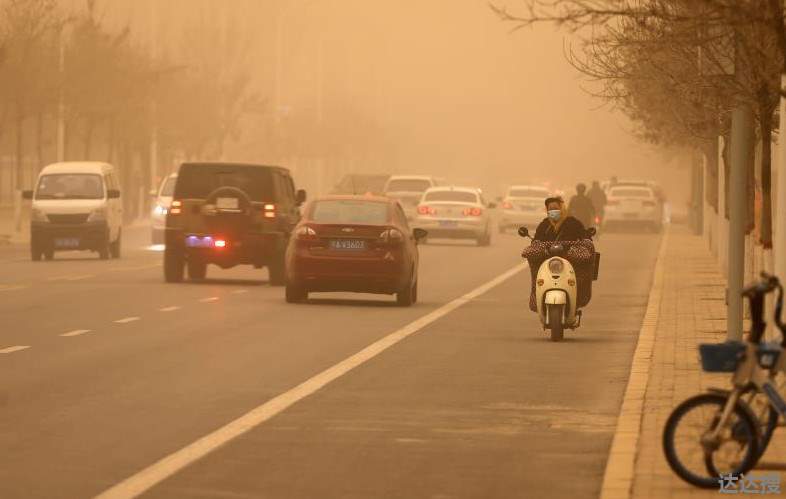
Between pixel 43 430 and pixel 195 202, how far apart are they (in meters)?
20.2

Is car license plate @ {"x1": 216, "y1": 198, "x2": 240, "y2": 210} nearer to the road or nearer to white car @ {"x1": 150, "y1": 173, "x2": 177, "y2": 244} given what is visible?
the road

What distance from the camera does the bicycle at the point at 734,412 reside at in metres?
11.2

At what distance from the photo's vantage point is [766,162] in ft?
81.3

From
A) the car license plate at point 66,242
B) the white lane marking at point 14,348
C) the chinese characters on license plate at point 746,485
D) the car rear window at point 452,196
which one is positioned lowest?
the car license plate at point 66,242

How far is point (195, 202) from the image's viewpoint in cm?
3447

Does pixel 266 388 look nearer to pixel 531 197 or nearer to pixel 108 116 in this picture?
pixel 531 197

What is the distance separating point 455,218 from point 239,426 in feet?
138

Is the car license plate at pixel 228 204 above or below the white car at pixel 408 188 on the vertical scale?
above

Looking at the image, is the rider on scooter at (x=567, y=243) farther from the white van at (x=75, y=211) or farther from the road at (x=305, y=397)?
the white van at (x=75, y=211)

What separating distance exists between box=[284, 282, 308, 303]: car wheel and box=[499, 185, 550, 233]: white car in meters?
37.1

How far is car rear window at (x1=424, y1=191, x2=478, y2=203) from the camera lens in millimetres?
57594

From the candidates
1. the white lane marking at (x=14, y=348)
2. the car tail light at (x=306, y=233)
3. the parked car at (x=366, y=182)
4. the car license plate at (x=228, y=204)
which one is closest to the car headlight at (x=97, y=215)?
the car license plate at (x=228, y=204)

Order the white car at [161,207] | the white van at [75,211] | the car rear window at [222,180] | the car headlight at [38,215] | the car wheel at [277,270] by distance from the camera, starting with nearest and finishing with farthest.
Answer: the car wheel at [277,270]
the car rear window at [222,180]
the car headlight at [38,215]
the white van at [75,211]
the white car at [161,207]

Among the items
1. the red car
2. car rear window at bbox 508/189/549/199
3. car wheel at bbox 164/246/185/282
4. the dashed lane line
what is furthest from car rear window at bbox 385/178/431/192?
the dashed lane line
